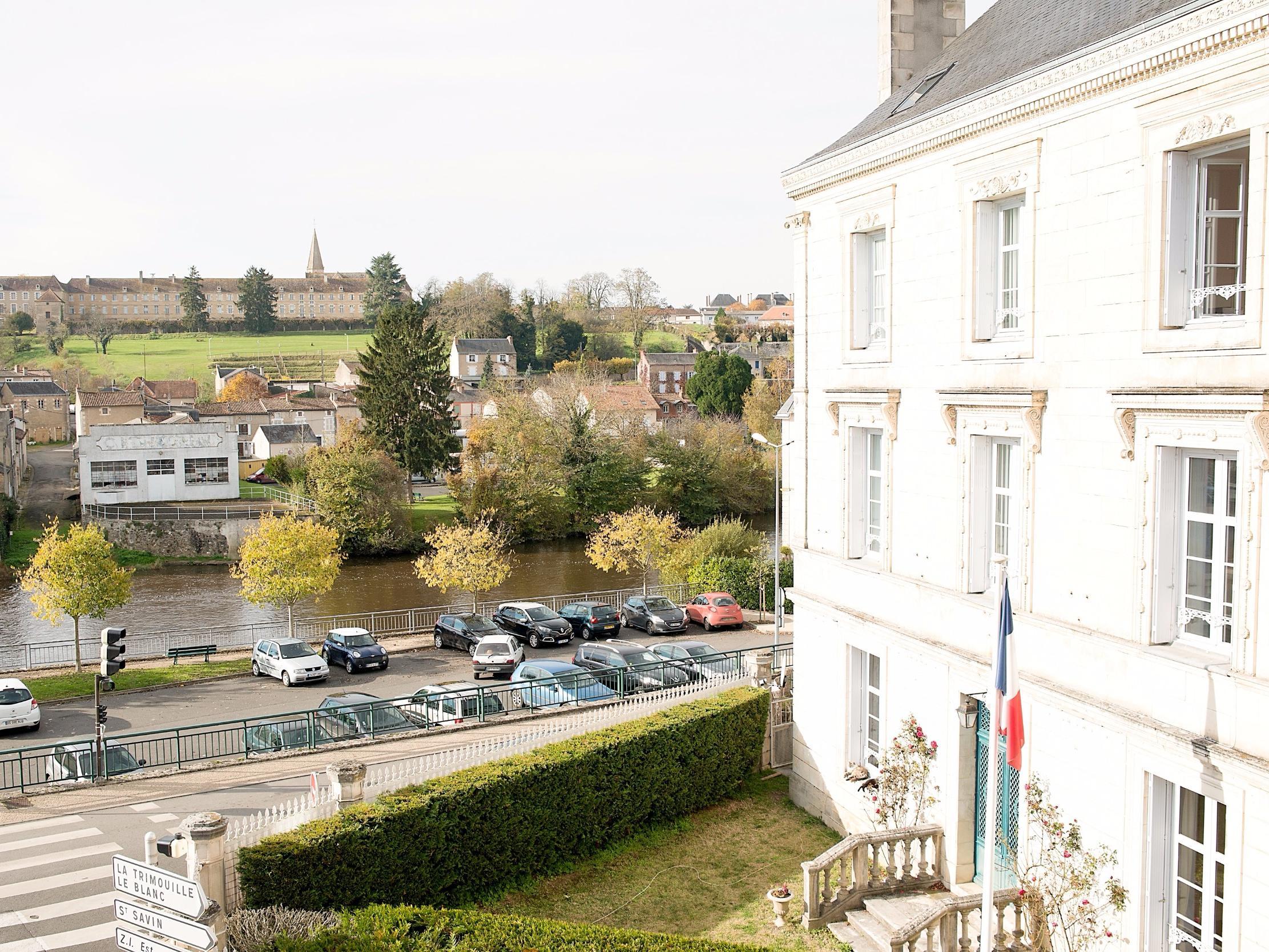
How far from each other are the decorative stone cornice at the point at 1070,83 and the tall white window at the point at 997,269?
3.28 feet

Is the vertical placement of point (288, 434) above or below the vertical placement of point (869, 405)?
below

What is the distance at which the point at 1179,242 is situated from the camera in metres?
10.7

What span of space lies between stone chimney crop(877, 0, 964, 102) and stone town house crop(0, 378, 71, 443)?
92.9 metres

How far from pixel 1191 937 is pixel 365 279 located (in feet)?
586

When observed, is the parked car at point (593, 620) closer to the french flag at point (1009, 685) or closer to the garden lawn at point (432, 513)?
the french flag at point (1009, 685)

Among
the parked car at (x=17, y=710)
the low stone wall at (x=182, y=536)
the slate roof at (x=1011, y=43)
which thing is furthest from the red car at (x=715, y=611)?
the low stone wall at (x=182, y=536)

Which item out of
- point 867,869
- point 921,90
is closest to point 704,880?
point 867,869

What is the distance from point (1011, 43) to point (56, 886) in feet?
54.2

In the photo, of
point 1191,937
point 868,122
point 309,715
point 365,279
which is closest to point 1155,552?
point 1191,937

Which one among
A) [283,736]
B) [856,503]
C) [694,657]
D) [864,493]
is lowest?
[283,736]

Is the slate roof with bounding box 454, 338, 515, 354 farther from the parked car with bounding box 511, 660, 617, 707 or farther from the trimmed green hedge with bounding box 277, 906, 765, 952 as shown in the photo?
the trimmed green hedge with bounding box 277, 906, 765, 952

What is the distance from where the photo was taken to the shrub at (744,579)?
4053 centimetres

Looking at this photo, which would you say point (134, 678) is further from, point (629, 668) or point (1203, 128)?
point (1203, 128)

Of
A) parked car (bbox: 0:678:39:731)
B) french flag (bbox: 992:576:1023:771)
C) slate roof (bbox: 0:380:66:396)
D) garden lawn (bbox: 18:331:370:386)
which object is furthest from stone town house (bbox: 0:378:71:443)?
french flag (bbox: 992:576:1023:771)
